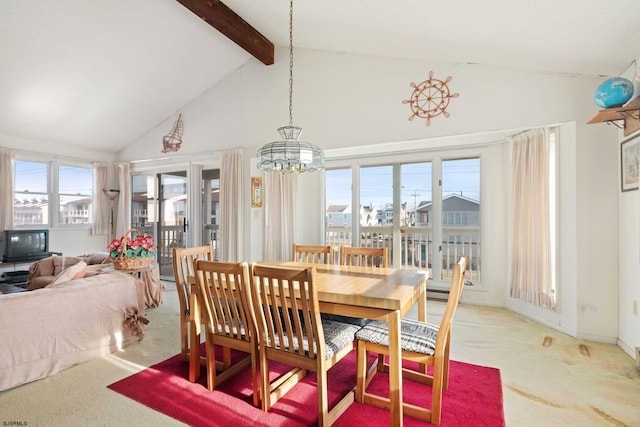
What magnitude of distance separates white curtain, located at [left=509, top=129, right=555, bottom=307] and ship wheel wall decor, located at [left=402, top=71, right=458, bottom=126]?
3.03 ft

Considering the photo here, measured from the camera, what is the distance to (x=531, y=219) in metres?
3.45

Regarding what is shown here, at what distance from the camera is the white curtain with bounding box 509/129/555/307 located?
329 cm

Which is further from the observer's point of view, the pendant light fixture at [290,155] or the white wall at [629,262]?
the white wall at [629,262]

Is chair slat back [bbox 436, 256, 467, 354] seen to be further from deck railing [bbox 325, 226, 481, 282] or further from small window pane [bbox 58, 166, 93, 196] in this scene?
small window pane [bbox 58, 166, 93, 196]

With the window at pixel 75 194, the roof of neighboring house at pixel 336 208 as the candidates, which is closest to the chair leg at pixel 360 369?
the roof of neighboring house at pixel 336 208

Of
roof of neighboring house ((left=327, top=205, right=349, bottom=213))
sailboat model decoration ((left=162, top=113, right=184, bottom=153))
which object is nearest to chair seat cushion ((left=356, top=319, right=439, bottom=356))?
roof of neighboring house ((left=327, top=205, right=349, bottom=213))

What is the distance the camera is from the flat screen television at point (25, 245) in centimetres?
462

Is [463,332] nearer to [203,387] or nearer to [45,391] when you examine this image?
[203,387]

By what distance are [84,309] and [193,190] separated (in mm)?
3157

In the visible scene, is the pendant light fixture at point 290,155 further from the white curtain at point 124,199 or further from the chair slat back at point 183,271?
the white curtain at point 124,199

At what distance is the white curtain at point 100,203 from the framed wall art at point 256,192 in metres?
3.33

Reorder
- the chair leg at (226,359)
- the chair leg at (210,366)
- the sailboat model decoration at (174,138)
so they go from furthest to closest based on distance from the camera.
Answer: the sailboat model decoration at (174,138)
the chair leg at (226,359)
the chair leg at (210,366)

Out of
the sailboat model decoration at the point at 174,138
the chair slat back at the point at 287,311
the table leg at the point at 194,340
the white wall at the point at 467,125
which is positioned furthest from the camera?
the sailboat model decoration at the point at 174,138

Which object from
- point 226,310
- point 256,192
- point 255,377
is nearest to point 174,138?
point 256,192
